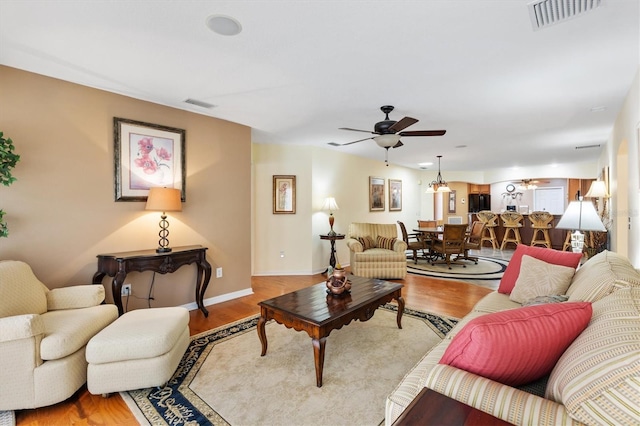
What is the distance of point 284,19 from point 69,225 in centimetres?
271

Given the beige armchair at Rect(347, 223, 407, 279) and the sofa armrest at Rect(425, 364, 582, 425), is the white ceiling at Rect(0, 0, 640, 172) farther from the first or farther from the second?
the beige armchair at Rect(347, 223, 407, 279)

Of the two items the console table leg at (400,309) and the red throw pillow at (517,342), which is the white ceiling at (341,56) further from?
the console table leg at (400,309)

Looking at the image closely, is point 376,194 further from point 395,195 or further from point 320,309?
point 320,309

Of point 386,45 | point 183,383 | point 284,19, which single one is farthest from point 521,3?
point 183,383

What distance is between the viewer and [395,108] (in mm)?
3568

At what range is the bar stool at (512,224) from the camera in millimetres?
7905

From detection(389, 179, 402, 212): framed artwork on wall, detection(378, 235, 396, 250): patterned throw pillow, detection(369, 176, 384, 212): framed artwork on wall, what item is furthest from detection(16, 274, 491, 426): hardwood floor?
detection(389, 179, 402, 212): framed artwork on wall

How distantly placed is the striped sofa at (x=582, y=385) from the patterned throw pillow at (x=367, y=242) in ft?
13.4

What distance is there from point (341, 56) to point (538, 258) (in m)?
2.45

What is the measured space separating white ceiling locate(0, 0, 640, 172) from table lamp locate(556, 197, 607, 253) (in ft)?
3.91

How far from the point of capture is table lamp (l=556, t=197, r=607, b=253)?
306 cm

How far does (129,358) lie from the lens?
6.48ft

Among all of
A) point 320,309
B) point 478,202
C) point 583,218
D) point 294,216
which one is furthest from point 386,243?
point 478,202

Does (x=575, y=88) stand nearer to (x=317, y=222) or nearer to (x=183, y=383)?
(x=317, y=222)
